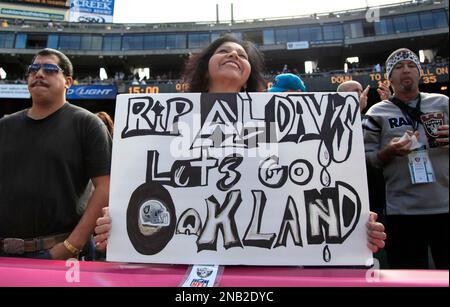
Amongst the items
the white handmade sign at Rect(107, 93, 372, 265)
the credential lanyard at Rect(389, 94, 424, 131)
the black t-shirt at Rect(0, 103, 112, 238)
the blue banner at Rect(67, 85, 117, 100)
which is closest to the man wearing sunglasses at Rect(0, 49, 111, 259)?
the black t-shirt at Rect(0, 103, 112, 238)

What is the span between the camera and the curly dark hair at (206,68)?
1830 millimetres

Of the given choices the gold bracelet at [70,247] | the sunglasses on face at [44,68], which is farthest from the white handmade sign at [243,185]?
the sunglasses on face at [44,68]

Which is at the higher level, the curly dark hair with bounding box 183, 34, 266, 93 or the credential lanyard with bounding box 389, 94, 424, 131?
the curly dark hair with bounding box 183, 34, 266, 93

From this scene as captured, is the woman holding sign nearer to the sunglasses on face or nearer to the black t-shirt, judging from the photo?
the black t-shirt

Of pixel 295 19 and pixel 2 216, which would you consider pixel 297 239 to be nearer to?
pixel 2 216

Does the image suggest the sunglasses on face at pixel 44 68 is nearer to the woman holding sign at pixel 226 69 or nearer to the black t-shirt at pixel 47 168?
the black t-shirt at pixel 47 168

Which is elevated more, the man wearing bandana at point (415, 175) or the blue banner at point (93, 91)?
the blue banner at point (93, 91)

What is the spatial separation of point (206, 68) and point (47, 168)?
3.06 ft

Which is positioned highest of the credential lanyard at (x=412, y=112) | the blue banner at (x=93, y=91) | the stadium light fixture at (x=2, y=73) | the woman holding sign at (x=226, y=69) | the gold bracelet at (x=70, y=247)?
the stadium light fixture at (x=2, y=73)

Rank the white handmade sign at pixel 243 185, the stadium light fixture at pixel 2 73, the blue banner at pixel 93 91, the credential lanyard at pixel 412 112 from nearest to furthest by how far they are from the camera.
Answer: the white handmade sign at pixel 243 185, the credential lanyard at pixel 412 112, the blue banner at pixel 93 91, the stadium light fixture at pixel 2 73

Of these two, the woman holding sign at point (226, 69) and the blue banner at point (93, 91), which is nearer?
the woman holding sign at point (226, 69)

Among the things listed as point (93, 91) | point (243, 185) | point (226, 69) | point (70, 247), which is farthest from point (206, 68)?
point (93, 91)

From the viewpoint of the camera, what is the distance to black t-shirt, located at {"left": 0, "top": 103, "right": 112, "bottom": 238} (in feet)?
5.40
